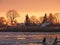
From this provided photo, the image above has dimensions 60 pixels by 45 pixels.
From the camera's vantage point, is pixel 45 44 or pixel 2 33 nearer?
pixel 45 44

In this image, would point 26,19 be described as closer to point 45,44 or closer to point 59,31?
point 59,31

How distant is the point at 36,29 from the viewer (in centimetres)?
5353

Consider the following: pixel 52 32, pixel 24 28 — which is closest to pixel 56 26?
pixel 52 32

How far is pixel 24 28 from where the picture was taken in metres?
52.8

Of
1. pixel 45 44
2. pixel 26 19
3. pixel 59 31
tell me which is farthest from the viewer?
pixel 26 19

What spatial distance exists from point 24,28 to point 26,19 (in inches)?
205

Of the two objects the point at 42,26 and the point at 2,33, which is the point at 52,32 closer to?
the point at 42,26

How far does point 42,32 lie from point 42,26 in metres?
1.54

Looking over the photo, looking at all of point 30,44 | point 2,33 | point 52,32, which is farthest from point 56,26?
point 30,44

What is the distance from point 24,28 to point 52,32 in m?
4.14

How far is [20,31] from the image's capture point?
176ft

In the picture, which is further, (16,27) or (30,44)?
(16,27)

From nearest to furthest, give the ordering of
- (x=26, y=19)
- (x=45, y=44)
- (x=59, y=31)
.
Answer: (x=45, y=44)
(x=59, y=31)
(x=26, y=19)

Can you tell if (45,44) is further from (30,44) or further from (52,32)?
(52,32)
